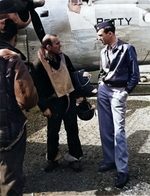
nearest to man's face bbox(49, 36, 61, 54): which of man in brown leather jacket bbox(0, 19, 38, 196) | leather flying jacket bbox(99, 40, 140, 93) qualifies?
leather flying jacket bbox(99, 40, 140, 93)

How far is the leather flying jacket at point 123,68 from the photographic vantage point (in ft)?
12.0

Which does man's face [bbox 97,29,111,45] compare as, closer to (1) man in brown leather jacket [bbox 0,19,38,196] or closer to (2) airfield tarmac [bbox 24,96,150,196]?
(1) man in brown leather jacket [bbox 0,19,38,196]

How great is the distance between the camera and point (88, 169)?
4.11m

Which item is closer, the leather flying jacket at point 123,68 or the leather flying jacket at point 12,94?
the leather flying jacket at point 12,94

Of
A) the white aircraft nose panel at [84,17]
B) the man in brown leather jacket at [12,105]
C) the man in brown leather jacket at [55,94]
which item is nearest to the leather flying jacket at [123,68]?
the man in brown leather jacket at [55,94]

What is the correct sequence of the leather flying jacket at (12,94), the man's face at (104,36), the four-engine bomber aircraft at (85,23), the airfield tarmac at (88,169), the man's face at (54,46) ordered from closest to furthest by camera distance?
1. the leather flying jacket at (12,94)
2. the airfield tarmac at (88,169)
3. the man's face at (54,46)
4. the man's face at (104,36)
5. the four-engine bomber aircraft at (85,23)

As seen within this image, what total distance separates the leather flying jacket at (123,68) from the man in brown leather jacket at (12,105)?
1.51 metres

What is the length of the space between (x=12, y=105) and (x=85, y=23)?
5.71 metres

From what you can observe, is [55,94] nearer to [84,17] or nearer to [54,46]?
[54,46]

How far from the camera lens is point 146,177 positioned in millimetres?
3789

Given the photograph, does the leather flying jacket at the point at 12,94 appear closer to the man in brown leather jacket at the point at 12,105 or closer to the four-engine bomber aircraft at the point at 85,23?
the man in brown leather jacket at the point at 12,105

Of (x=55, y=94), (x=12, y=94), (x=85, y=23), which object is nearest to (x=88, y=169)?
(x=55, y=94)

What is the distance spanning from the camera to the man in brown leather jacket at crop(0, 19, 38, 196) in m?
2.51

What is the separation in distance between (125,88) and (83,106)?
30.1 inches
